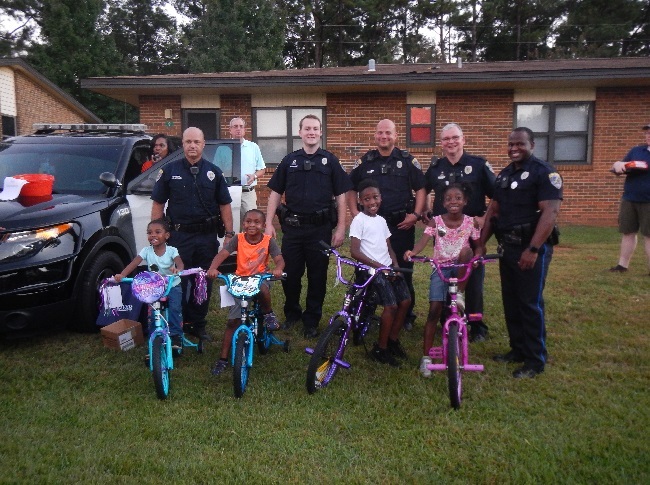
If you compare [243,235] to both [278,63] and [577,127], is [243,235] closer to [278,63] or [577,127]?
[577,127]

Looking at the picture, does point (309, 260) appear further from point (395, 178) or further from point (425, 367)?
point (425, 367)

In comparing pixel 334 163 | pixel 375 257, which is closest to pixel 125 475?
pixel 375 257

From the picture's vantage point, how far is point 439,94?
1330cm

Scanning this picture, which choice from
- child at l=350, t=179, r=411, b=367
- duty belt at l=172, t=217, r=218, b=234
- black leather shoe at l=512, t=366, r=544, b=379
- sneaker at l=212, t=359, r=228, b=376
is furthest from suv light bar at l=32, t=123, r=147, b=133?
black leather shoe at l=512, t=366, r=544, b=379

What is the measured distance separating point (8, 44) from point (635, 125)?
3431cm

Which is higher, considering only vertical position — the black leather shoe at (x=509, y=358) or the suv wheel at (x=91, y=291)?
the suv wheel at (x=91, y=291)

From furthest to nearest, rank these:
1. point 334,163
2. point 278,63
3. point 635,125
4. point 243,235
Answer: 1. point 278,63
2. point 635,125
3. point 334,163
4. point 243,235

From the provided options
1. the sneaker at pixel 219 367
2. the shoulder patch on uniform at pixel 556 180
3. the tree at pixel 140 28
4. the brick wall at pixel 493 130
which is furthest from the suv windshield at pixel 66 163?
the tree at pixel 140 28

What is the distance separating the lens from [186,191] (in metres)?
5.08

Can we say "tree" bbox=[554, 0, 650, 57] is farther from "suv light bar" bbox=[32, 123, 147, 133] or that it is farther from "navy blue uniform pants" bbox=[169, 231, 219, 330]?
"navy blue uniform pants" bbox=[169, 231, 219, 330]

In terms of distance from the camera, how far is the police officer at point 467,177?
17.1ft

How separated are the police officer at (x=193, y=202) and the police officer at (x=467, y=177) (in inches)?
75.0

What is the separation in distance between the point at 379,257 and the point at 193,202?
1673 millimetres

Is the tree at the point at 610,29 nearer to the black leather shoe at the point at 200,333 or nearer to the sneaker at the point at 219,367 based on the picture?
the black leather shoe at the point at 200,333
